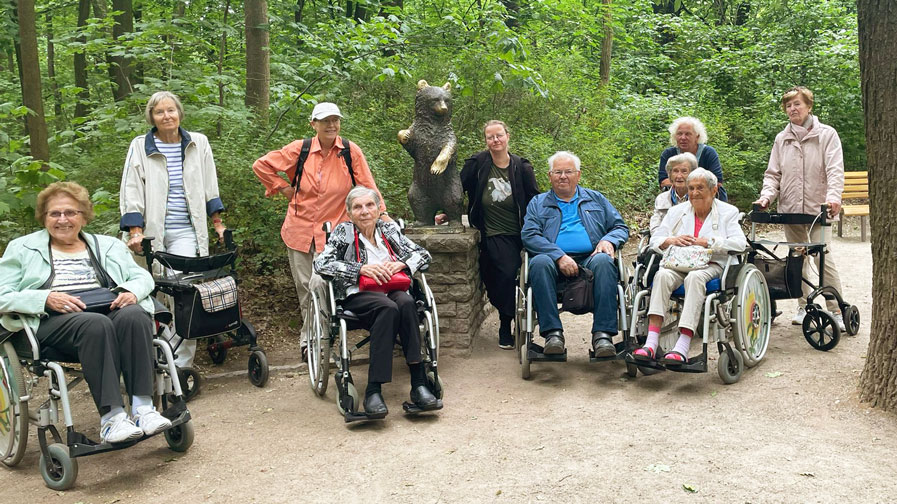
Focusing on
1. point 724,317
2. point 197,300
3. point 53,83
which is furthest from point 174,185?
point 53,83

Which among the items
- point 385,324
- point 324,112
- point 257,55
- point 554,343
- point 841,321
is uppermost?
point 257,55

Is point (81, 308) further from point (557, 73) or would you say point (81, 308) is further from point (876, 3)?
point (557, 73)

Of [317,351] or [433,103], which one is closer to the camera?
[317,351]

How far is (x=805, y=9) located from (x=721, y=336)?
1138cm

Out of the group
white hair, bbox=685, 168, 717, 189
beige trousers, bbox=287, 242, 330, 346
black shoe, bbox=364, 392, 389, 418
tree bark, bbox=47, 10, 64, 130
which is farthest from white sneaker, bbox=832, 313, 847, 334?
tree bark, bbox=47, 10, 64, 130

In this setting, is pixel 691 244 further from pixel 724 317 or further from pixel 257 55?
pixel 257 55

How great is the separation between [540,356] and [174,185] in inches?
92.9

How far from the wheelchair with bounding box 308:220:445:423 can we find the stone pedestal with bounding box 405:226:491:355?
643mm

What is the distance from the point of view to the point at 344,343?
12.5 feet

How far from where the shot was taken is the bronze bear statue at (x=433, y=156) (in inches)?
203

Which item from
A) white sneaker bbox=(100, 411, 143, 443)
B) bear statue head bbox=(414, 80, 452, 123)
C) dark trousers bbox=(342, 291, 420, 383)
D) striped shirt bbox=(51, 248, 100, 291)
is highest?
bear statue head bbox=(414, 80, 452, 123)

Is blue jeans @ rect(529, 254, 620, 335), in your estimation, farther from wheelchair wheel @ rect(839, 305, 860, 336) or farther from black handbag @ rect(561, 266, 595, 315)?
wheelchair wheel @ rect(839, 305, 860, 336)

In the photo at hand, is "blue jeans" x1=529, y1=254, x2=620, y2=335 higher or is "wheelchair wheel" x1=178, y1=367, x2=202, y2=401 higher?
"blue jeans" x1=529, y1=254, x2=620, y2=335

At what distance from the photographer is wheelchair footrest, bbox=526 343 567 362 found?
4410 mm
